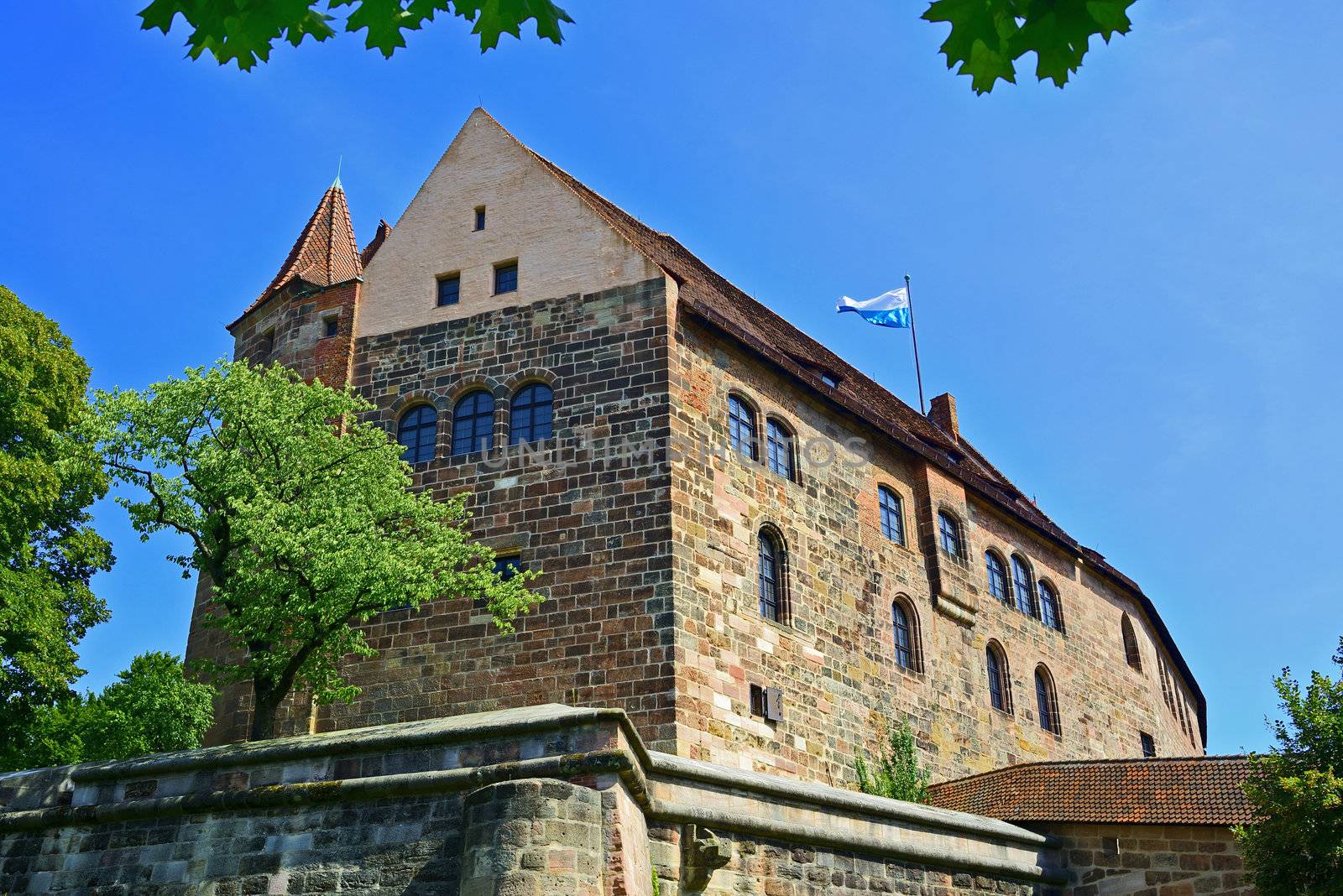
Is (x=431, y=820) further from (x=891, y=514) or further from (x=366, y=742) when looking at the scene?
(x=891, y=514)

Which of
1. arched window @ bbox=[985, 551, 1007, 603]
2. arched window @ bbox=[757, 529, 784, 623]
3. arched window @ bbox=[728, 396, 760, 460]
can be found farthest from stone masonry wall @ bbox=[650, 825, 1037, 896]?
arched window @ bbox=[985, 551, 1007, 603]

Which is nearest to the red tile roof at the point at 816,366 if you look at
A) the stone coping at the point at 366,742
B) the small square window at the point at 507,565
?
the small square window at the point at 507,565

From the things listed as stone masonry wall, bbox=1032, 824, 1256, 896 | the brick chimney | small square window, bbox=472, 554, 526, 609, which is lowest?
stone masonry wall, bbox=1032, 824, 1256, 896

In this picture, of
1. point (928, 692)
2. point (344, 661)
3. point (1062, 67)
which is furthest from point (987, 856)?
point (1062, 67)

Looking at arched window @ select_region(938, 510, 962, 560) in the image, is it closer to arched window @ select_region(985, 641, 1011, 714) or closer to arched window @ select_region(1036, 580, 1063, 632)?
arched window @ select_region(985, 641, 1011, 714)

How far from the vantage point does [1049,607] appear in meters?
35.2

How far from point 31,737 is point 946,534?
1952 centimetres

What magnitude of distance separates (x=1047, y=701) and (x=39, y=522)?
887 inches

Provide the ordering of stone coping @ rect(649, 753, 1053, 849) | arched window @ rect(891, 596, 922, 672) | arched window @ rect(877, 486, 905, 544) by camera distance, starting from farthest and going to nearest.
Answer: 1. arched window @ rect(877, 486, 905, 544)
2. arched window @ rect(891, 596, 922, 672)
3. stone coping @ rect(649, 753, 1053, 849)

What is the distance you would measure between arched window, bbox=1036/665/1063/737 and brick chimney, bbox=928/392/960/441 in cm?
988

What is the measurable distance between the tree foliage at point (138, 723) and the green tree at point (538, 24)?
16.1 metres

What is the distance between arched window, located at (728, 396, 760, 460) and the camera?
25.8 metres

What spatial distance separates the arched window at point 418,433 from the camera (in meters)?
25.6

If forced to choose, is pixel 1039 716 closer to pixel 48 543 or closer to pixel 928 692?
pixel 928 692
